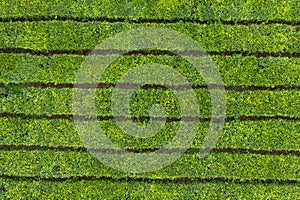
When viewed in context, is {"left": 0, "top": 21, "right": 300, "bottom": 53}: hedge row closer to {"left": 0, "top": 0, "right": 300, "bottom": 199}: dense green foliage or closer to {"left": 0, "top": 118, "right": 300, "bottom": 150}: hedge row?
{"left": 0, "top": 0, "right": 300, "bottom": 199}: dense green foliage

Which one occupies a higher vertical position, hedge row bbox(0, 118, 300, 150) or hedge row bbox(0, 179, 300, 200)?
hedge row bbox(0, 118, 300, 150)

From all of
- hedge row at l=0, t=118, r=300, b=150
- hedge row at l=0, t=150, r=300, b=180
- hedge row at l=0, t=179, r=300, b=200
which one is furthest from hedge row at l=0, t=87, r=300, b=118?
hedge row at l=0, t=179, r=300, b=200

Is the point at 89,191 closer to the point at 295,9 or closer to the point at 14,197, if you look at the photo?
the point at 14,197

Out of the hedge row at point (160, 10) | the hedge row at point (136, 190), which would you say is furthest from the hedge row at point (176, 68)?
the hedge row at point (136, 190)

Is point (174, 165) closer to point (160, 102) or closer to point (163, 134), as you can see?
point (163, 134)

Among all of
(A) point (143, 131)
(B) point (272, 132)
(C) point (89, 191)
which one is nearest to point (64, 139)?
(C) point (89, 191)

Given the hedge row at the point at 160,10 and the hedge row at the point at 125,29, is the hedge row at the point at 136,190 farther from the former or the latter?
the hedge row at the point at 160,10
